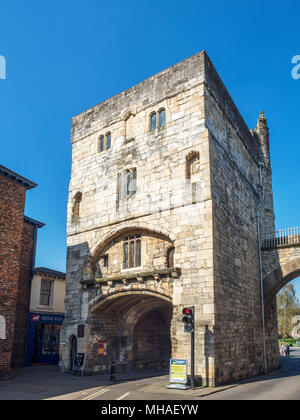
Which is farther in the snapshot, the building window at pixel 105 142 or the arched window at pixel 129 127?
the building window at pixel 105 142

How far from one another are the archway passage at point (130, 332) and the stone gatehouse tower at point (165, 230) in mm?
69

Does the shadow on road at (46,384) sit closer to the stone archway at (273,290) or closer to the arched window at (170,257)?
the arched window at (170,257)

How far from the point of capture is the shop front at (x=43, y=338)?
71.4 ft

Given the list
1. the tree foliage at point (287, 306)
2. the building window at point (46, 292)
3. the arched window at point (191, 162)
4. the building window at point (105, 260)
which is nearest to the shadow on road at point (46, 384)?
the building window at point (105, 260)

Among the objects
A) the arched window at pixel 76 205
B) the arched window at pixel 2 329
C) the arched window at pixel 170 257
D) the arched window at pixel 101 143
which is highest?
the arched window at pixel 101 143

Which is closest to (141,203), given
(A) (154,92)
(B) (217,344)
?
(A) (154,92)

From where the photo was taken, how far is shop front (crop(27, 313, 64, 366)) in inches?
856

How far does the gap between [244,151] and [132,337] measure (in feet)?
38.9

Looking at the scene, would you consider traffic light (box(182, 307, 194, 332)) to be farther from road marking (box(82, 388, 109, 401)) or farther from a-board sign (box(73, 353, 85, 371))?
a-board sign (box(73, 353, 85, 371))

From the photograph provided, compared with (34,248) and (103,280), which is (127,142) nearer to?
(103,280)

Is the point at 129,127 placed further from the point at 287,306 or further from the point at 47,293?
the point at 287,306

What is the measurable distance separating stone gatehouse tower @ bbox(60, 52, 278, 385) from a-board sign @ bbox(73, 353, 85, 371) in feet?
0.83

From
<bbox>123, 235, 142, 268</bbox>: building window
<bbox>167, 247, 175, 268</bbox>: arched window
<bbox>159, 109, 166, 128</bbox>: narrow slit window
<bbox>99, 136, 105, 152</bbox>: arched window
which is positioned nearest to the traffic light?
<bbox>167, 247, 175, 268</bbox>: arched window
